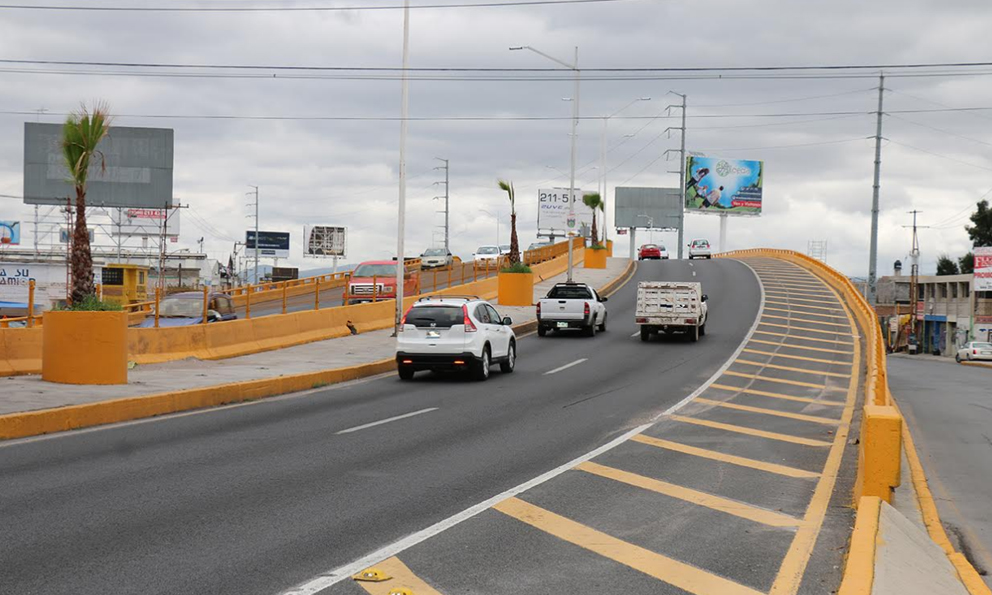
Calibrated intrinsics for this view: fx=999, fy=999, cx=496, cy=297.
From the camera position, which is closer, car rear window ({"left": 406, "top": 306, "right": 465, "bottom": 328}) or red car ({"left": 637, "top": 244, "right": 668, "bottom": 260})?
car rear window ({"left": 406, "top": 306, "right": 465, "bottom": 328})

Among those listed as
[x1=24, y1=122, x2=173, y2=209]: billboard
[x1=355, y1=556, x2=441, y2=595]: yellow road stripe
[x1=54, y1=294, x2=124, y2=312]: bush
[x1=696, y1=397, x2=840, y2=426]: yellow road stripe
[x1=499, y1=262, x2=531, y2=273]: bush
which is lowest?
[x1=696, y1=397, x2=840, y2=426]: yellow road stripe

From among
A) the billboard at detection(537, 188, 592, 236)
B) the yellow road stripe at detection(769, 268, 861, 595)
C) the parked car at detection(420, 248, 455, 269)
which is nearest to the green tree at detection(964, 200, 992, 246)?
the billboard at detection(537, 188, 592, 236)

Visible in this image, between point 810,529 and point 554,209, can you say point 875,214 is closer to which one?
point 554,209

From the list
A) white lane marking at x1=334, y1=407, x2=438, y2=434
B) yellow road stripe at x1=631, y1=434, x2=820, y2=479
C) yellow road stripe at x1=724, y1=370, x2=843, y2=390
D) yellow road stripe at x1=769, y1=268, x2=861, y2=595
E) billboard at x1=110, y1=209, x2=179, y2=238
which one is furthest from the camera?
billboard at x1=110, y1=209, x2=179, y2=238

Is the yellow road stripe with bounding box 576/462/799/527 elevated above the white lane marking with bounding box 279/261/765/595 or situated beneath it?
situated beneath

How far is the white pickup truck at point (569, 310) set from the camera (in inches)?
1308

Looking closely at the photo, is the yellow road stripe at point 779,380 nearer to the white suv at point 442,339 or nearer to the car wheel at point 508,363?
the car wheel at point 508,363

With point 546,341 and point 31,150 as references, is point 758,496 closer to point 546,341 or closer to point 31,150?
point 546,341

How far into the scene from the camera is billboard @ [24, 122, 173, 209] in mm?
72875

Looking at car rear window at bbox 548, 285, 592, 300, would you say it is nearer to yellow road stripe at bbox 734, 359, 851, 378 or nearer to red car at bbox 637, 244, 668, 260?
yellow road stripe at bbox 734, 359, 851, 378

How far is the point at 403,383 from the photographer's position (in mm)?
21359

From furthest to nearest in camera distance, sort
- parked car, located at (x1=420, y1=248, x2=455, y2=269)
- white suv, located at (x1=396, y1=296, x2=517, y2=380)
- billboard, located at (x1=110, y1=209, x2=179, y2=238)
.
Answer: billboard, located at (x1=110, y1=209, x2=179, y2=238) < parked car, located at (x1=420, y1=248, x2=455, y2=269) < white suv, located at (x1=396, y1=296, x2=517, y2=380)

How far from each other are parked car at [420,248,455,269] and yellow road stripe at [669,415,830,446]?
42.5m

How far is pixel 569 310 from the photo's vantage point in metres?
33.2
